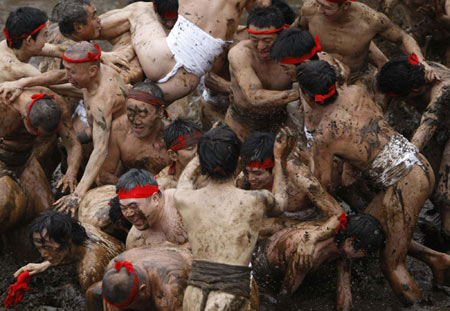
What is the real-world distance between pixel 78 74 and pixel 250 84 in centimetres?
140

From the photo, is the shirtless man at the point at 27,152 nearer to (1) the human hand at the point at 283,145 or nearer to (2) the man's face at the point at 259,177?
(2) the man's face at the point at 259,177

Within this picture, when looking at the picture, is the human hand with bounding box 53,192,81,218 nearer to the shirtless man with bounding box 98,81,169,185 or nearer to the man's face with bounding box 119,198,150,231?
the shirtless man with bounding box 98,81,169,185

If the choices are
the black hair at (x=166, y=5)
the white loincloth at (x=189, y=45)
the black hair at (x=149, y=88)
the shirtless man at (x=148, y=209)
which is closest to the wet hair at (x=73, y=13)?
the black hair at (x=166, y=5)

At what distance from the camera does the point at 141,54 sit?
23.7 feet

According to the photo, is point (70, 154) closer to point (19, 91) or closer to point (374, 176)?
point (19, 91)

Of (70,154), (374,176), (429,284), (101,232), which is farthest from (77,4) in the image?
(429,284)

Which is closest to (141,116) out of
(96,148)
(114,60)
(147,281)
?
(96,148)

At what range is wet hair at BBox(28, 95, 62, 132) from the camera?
6312 millimetres

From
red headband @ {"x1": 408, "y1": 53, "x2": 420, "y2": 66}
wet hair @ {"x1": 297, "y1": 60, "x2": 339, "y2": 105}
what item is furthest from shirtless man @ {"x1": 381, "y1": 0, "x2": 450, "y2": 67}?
wet hair @ {"x1": 297, "y1": 60, "x2": 339, "y2": 105}

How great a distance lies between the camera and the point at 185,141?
6129 millimetres

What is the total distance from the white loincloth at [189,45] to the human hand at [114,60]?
1.34 feet

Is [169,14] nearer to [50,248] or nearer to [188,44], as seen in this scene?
[188,44]

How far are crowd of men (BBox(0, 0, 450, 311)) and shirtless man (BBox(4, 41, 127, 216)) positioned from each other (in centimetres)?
2

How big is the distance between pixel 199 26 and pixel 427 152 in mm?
2248
